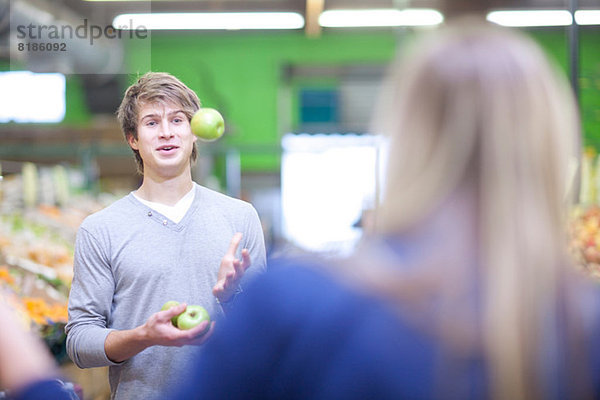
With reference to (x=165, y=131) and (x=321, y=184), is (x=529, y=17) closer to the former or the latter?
(x=321, y=184)

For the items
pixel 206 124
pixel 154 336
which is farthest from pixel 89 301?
pixel 206 124

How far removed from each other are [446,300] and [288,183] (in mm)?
9154

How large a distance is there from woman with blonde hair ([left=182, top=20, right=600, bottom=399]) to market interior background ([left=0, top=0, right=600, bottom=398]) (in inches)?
168

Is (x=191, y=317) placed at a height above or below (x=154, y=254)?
below

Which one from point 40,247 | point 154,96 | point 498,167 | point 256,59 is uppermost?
point 256,59

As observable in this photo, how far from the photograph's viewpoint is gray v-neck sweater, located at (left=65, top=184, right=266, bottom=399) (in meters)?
1.91

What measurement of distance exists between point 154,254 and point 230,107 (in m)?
8.74

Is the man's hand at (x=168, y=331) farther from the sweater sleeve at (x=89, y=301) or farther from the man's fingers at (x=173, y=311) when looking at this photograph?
the sweater sleeve at (x=89, y=301)

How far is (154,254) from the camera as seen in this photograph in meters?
1.96

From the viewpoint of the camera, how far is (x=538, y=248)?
0.80m

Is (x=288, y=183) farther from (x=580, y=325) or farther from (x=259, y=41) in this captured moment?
(x=580, y=325)

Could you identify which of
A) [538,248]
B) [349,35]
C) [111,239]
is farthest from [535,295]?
[349,35]

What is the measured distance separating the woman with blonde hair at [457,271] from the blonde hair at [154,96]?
1.23m

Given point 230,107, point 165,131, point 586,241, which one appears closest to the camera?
point 165,131
